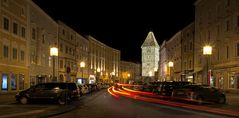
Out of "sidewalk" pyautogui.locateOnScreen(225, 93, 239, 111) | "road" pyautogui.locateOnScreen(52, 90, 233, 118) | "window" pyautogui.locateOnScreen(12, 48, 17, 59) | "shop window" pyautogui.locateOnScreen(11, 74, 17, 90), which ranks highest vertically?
"window" pyautogui.locateOnScreen(12, 48, 17, 59)

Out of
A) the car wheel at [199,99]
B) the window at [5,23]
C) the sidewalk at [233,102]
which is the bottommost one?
the sidewalk at [233,102]

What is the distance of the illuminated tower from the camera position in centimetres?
14575

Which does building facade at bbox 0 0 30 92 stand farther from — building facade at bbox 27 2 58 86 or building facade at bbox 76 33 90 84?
building facade at bbox 76 33 90 84

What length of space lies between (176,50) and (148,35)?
7273 centimetres

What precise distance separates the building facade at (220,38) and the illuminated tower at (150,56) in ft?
292

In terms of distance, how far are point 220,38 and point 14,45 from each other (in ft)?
80.7

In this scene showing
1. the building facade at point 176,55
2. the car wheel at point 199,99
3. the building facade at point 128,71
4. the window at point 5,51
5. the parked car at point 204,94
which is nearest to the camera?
the car wheel at point 199,99

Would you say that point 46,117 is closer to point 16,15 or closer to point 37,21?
point 16,15

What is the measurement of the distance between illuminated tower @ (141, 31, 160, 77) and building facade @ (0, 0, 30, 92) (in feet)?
335

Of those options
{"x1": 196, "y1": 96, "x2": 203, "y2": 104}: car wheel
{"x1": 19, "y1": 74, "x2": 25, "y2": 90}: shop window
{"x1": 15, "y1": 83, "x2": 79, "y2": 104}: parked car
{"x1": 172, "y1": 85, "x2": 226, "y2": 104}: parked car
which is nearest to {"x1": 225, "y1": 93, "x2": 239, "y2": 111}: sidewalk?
{"x1": 172, "y1": 85, "x2": 226, "y2": 104}: parked car

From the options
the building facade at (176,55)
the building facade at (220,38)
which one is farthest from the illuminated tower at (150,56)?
the building facade at (220,38)

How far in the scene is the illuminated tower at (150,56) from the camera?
478 ft

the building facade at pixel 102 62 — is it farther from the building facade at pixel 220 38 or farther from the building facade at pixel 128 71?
the building facade at pixel 220 38

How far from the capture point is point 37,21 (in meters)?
49.7
